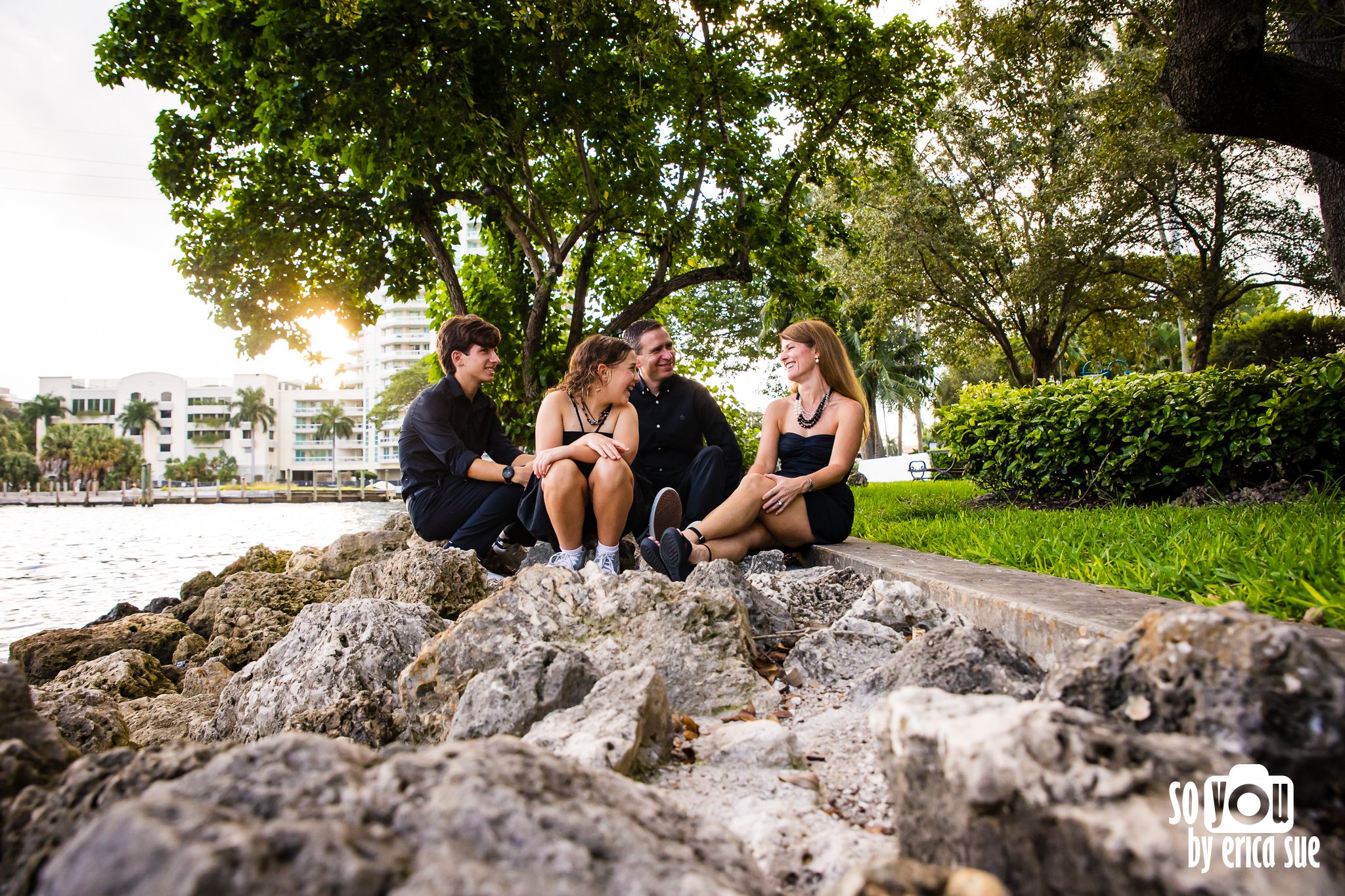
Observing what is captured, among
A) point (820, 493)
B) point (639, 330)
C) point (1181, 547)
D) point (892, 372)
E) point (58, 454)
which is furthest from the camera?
point (58, 454)

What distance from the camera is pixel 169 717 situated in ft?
10.8

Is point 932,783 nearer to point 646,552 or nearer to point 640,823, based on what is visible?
point 640,823

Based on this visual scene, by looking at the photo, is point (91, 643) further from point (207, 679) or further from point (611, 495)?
point (611, 495)

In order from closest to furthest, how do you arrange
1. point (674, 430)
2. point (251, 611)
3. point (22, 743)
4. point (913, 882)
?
1. point (913, 882)
2. point (22, 743)
3. point (251, 611)
4. point (674, 430)

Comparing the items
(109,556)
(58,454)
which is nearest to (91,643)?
(109,556)

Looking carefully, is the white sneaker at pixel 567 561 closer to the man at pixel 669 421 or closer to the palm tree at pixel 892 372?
the man at pixel 669 421

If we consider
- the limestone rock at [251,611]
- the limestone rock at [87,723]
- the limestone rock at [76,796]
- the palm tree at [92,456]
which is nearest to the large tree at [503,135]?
the limestone rock at [251,611]

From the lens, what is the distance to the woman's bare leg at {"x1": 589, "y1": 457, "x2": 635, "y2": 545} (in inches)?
162

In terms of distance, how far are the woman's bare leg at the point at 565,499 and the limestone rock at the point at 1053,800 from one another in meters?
3.01

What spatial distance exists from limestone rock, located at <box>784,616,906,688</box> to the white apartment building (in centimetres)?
10585

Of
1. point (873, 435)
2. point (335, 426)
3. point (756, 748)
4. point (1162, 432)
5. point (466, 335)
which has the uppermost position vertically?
point (335, 426)

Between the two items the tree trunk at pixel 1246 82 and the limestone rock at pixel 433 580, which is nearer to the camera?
the limestone rock at pixel 433 580

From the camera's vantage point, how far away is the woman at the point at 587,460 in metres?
4.11

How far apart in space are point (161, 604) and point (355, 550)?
1.96 meters
